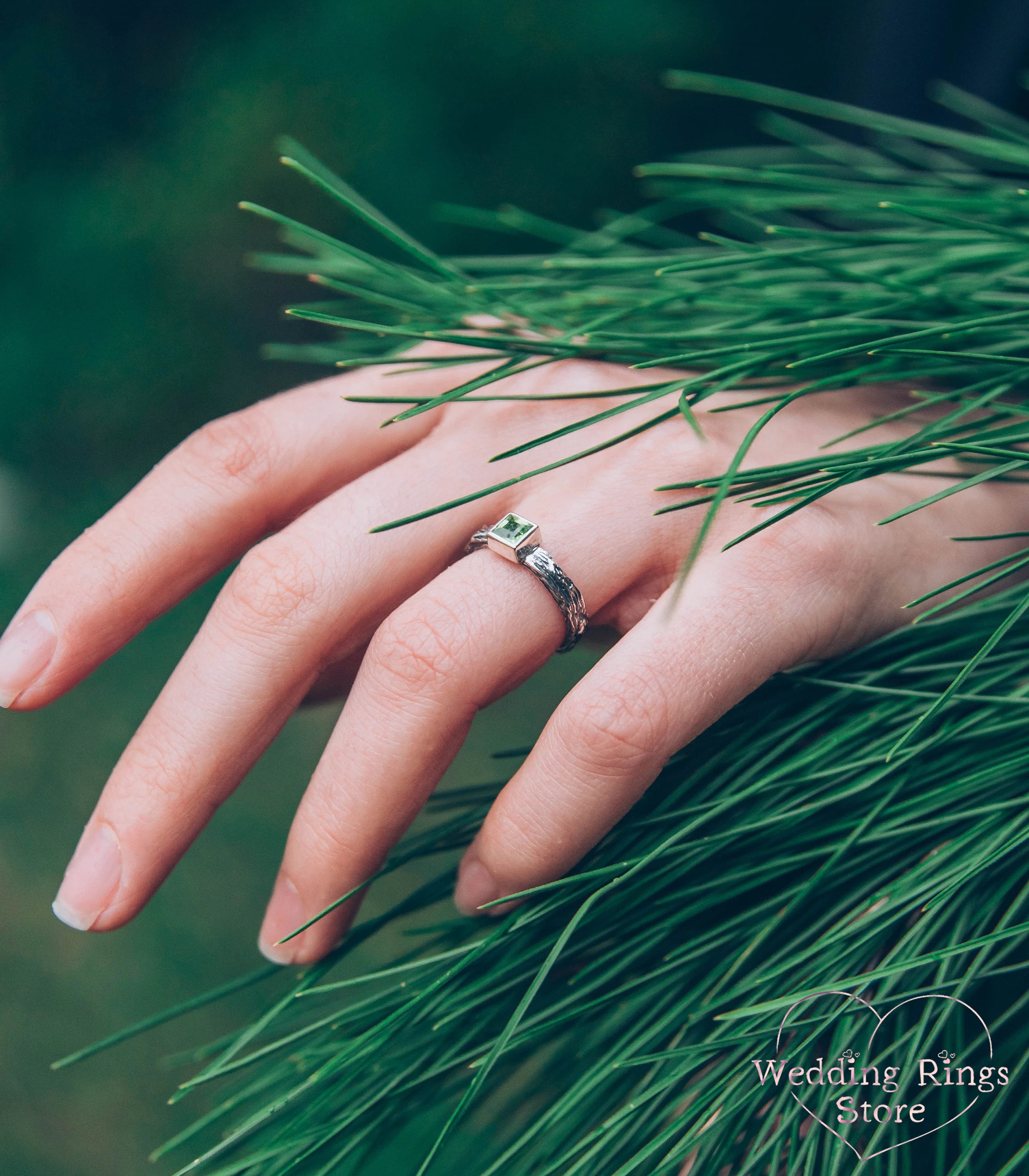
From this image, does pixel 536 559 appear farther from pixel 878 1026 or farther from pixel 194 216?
pixel 194 216

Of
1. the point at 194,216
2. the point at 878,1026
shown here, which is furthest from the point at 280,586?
the point at 194,216

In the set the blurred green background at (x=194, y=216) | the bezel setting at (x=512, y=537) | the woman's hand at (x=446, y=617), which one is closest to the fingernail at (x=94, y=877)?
the woman's hand at (x=446, y=617)

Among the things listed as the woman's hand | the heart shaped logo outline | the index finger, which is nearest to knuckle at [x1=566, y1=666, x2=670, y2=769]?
the woman's hand

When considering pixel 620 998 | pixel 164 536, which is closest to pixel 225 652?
pixel 164 536

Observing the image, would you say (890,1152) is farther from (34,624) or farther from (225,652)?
(34,624)

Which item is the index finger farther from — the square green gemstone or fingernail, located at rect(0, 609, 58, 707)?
the square green gemstone

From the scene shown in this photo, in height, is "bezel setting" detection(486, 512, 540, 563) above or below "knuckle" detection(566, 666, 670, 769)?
above
